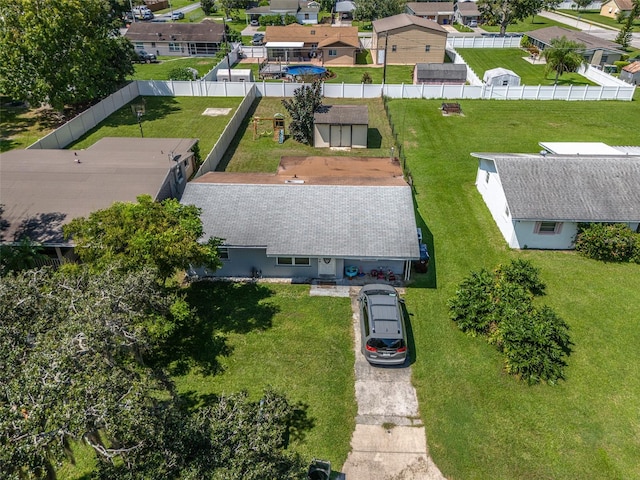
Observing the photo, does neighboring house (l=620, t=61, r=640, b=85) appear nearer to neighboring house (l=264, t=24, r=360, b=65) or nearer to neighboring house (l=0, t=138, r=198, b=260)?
neighboring house (l=264, t=24, r=360, b=65)

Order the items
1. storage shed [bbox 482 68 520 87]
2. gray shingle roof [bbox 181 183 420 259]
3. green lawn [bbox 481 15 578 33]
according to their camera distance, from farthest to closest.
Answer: green lawn [bbox 481 15 578 33] < storage shed [bbox 482 68 520 87] < gray shingle roof [bbox 181 183 420 259]

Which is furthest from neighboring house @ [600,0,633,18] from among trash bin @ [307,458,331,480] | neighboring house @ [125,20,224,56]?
trash bin @ [307,458,331,480]

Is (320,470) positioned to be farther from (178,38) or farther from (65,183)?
(178,38)

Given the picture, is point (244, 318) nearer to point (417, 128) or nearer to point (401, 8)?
point (417, 128)

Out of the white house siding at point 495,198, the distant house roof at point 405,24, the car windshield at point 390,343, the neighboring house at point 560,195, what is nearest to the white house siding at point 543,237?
the neighboring house at point 560,195

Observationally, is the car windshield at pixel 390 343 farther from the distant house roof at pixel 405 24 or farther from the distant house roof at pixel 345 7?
the distant house roof at pixel 345 7

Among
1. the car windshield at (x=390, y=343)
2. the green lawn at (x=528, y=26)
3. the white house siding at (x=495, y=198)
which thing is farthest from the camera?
the green lawn at (x=528, y=26)
